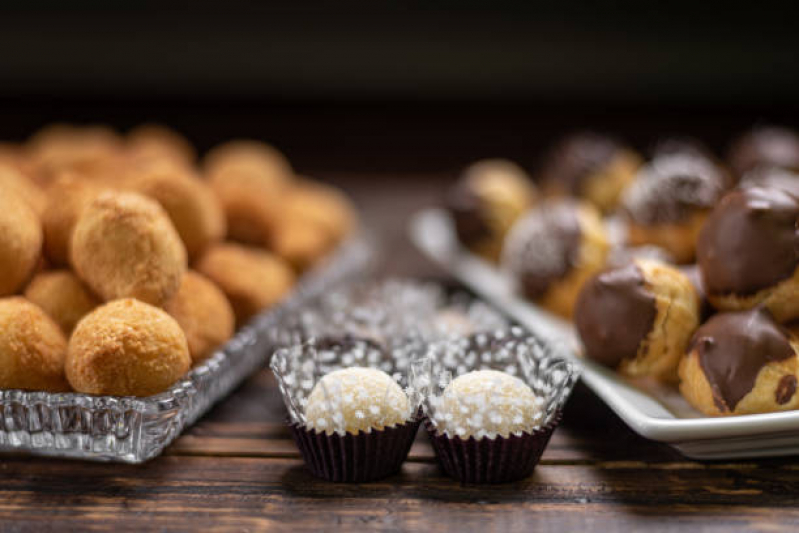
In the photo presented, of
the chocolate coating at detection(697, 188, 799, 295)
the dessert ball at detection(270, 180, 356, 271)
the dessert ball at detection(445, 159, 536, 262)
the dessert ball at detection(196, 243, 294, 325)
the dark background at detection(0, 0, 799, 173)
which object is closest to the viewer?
the chocolate coating at detection(697, 188, 799, 295)

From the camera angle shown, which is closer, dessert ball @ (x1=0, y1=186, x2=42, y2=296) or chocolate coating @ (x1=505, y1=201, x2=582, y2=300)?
dessert ball @ (x1=0, y1=186, x2=42, y2=296)

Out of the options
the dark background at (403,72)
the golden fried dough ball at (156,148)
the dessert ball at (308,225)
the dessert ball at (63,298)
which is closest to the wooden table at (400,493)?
the dessert ball at (63,298)

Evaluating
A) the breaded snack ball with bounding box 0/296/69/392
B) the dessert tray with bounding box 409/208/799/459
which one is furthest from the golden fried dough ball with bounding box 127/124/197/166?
the dessert tray with bounding box 409/208/799/459

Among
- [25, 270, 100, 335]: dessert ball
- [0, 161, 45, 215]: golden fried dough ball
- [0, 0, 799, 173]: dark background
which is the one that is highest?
[0, 0, 799, 173]: dark background

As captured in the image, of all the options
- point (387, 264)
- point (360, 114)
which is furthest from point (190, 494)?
point (360, 114)

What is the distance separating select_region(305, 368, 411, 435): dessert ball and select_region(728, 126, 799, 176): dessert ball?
3.01 feet

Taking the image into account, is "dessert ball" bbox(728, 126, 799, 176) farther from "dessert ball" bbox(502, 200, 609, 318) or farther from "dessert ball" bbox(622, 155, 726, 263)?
"dessert ball" bbox(502, 200, 609, 318)

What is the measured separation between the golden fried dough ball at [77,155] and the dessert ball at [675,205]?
798 mm

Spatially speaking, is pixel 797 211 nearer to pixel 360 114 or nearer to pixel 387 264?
pixel 387 264

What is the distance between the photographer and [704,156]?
152 cm

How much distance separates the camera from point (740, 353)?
891 millimetres

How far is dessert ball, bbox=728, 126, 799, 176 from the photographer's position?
1.48 metres

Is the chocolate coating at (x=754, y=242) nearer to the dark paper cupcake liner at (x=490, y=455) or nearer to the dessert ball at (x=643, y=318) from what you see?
the dessert ball at (x=643, y=318)

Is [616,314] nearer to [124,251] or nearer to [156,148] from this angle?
[124,251]
